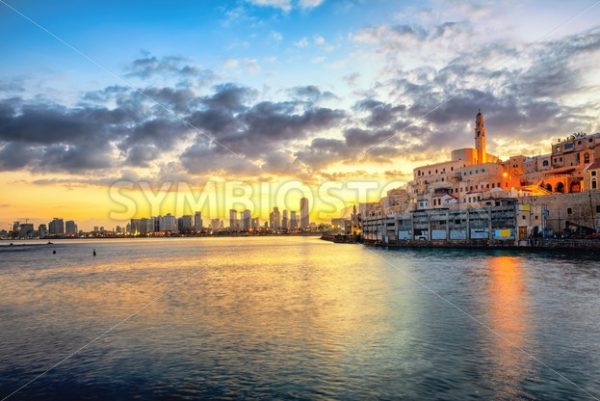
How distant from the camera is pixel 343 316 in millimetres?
29562

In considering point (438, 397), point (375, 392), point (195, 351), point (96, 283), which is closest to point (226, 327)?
point (195, 351)

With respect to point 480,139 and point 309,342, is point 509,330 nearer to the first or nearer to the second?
point 309,342

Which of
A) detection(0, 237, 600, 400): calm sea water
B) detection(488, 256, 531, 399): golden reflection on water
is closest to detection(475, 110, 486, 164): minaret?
detection(488, 256, 531, 399): golden reflection on water

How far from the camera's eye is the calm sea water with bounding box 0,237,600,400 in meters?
16.2

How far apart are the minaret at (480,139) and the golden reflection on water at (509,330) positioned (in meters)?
104

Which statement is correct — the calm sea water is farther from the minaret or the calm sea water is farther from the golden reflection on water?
the minaret

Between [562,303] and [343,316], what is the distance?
17.0m

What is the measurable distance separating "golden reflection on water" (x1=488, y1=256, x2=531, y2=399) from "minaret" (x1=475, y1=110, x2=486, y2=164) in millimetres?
104286

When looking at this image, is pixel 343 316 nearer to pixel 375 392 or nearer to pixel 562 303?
pixel 375 392

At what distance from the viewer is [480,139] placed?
144 meters

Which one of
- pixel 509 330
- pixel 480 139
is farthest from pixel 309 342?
pixel 480 139

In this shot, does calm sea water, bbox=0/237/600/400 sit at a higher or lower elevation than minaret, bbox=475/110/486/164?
lower

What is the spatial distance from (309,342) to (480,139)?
13799 cm

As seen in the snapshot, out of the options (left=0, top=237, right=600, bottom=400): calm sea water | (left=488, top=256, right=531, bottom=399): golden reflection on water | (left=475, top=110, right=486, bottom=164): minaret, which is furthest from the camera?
(left=475, top=110, right=486, bottom=164): minaret
